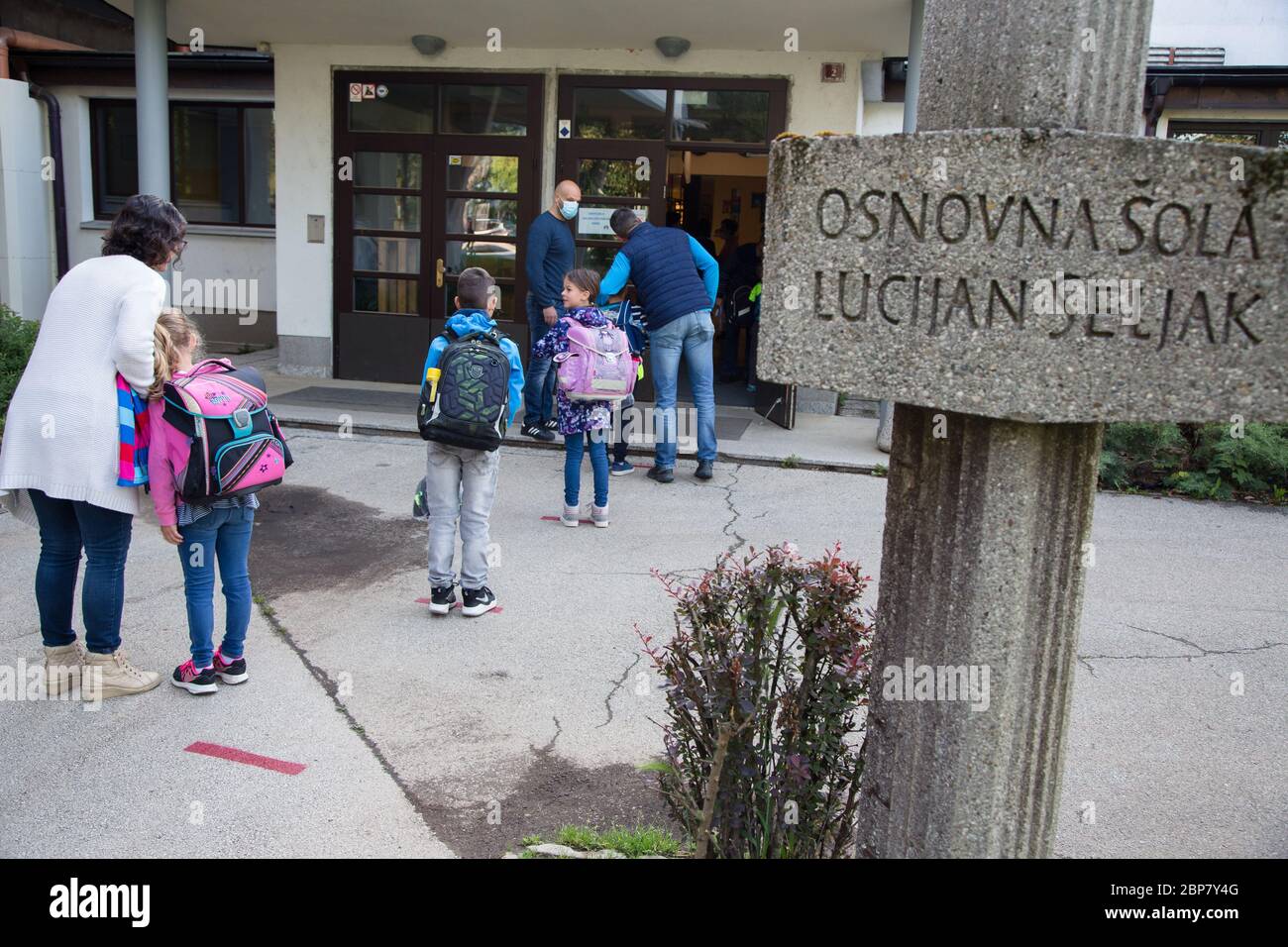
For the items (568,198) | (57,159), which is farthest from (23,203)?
(568,198)

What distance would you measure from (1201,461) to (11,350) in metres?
9.17

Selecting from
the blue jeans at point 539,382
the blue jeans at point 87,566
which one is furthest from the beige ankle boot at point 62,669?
the blue jeans at point 539,382

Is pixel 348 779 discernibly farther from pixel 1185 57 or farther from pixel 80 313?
pixel 1185 57

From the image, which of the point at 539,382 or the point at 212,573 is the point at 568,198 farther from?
the point at 212,573

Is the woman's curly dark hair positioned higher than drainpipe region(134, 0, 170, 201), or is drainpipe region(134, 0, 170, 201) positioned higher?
drainpipe region(134, 0, 170, 201)

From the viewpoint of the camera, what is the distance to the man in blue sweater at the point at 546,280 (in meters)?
8.69

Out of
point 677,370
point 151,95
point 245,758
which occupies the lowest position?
point 245,758

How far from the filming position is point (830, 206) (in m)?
2.16

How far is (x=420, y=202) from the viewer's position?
36.7ft

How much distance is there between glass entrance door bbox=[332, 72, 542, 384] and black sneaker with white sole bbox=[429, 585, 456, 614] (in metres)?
5.94

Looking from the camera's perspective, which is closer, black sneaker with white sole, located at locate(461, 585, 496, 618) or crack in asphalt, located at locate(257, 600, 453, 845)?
crack in asphalt, located at locate(257, 600, 453, 845)

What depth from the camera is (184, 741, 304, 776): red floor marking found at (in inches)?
146

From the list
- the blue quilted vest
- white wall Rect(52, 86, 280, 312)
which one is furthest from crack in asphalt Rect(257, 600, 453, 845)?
white wall Rect(52, 86, 280, 312)

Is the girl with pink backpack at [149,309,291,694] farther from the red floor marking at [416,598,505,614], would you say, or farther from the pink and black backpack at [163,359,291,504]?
the red floor marking at [416,598,505,614]
